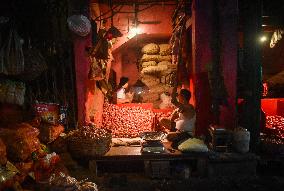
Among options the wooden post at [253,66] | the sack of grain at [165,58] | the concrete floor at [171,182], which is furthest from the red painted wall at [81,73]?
the sack of grain at [165,58]

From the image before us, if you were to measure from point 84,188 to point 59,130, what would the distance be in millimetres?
2661

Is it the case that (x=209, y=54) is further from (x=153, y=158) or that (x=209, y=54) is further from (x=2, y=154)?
(x=2, y=154)

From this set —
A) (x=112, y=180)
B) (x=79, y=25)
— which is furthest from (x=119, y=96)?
(x=112, y=180)

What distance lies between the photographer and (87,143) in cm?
703

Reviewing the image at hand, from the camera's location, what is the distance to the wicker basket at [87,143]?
7.05 meters

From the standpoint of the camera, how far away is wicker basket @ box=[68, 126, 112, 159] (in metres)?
7.05

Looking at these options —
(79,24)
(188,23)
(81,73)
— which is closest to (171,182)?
(81,73)

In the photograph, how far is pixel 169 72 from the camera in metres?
12.1

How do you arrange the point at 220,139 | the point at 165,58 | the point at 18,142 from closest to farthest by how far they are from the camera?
1. the point at 18,142
2. the point at 220,139
3. the point at 165,58

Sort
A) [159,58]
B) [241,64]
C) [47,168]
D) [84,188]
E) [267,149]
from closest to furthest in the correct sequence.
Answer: [84,188]
[47,168]
[267,149]
[241,64]
[159,58]

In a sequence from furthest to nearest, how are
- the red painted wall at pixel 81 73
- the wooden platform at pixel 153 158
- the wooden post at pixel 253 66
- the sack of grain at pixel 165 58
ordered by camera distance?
the sack of grain at pixel 165 58
the red painted wall at pixel 81 73
the wooden post at pixel 253 66
the wooden platform at pixel 153 158

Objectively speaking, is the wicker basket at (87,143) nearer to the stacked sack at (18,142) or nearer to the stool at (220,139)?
the stacked sack at (18,142)

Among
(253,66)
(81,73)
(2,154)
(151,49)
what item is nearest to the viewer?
(2,154)

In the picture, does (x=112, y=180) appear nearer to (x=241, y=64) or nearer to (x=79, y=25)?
(x=79, y=25)
